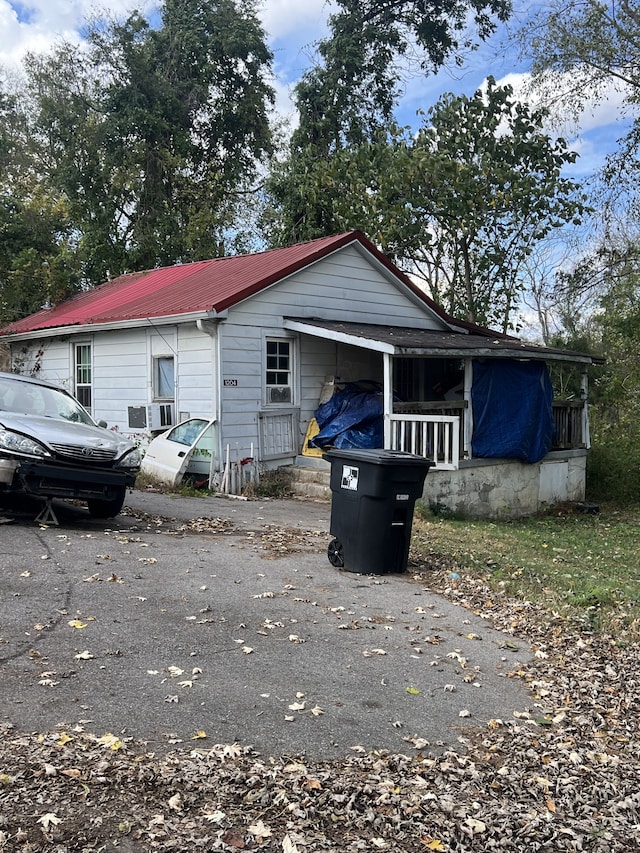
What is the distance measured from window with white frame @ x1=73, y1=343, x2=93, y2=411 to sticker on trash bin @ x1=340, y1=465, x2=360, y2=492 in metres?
10.7

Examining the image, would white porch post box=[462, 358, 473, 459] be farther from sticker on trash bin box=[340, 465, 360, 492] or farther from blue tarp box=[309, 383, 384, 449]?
sticker on trash bin box=[340, 465, 360, 492]

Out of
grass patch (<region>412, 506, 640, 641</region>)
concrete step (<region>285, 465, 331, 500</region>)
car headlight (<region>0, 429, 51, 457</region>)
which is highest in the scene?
car headlight (<region>0, 429, 51, 457</region>)

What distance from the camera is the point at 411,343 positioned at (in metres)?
13.4

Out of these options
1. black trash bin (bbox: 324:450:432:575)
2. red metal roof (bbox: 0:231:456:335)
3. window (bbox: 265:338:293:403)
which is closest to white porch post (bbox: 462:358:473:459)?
window (bbox: 265:338:293:403)

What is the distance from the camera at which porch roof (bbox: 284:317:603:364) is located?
1323cm

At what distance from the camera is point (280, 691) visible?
4.81 metres

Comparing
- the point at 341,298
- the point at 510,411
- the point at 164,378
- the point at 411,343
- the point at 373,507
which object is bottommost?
the point at 373,507

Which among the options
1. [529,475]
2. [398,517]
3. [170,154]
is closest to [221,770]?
[398,517]

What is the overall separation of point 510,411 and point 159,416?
6.70 meters

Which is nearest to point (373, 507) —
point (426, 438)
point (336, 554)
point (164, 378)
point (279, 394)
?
point (336, 554)

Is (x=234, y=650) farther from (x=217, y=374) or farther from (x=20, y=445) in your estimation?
(x=217, y=374)

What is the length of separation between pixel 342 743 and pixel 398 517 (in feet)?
13.1

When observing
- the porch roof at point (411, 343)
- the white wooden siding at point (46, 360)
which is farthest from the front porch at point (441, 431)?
the white wooden siding at point (46, 360)

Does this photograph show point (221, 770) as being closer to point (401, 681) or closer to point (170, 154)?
point (401, 681)
